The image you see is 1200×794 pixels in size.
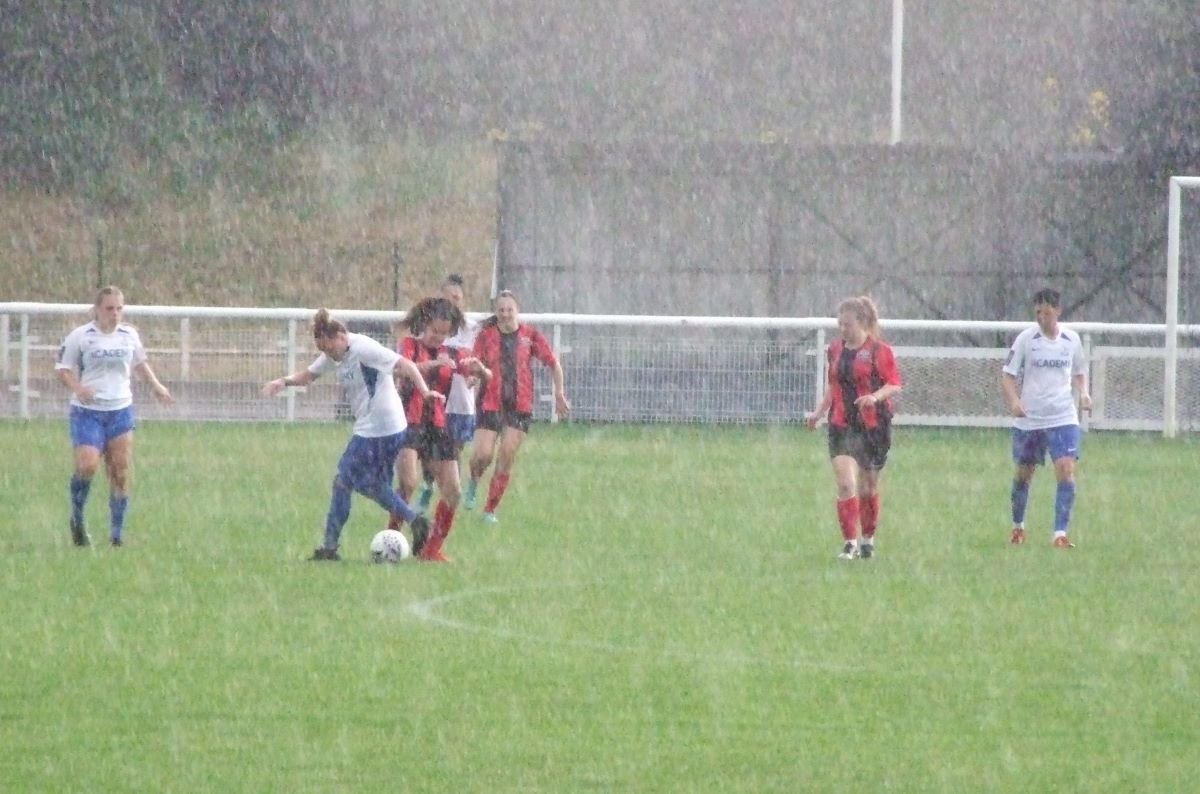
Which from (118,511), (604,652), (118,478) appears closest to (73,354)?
(118,478)

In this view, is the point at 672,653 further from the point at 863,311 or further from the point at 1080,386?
the point at 1080,386

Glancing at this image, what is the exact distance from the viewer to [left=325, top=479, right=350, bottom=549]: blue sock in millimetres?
14070

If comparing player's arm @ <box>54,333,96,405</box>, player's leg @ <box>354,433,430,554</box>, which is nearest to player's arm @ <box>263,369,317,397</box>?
player's leg @ <box>354,433,430,554</box>

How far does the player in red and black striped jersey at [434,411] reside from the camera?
14.7 meters

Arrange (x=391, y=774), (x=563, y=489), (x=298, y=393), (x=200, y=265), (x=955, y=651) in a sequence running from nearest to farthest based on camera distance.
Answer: (x=391, y=774) < (x=955, y=651) < (x=563, y=489) < (x=298, y=393) < (x=200, y=265)

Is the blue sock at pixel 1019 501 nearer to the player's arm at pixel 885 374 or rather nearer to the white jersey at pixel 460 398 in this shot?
the player's arm at pixel 885 374

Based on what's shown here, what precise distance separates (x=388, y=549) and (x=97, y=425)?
262 cm

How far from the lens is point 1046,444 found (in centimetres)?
1655

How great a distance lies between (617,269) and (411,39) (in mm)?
27838

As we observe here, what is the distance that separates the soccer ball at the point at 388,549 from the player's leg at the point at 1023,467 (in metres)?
4.82

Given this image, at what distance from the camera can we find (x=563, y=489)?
20.6m

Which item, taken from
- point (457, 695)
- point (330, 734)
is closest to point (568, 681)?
point (457, 695)

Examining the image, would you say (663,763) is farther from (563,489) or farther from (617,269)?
(617,269)

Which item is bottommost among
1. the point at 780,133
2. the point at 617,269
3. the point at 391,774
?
the point at 391,774
